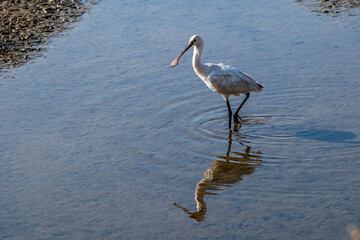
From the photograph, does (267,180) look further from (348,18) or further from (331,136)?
(348,18)

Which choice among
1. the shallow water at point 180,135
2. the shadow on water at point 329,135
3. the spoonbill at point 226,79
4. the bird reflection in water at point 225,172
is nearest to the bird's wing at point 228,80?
the spoonbill at point 226,79

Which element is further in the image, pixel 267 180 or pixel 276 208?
pixel 267 180

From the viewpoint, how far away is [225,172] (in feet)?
25.2

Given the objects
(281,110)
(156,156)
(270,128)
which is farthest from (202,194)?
(281,110)

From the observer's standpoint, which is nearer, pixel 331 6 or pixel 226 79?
pixel 226 79

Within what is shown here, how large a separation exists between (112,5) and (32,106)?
5.58 meters

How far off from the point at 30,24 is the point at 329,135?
7196 mm

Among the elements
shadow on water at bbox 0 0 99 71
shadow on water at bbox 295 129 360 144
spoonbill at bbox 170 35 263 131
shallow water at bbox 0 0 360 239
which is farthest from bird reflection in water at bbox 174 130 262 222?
shadow on water at bbox 0 0 99 71

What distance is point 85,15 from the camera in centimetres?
1379

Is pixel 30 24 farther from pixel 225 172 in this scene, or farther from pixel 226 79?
pixel 225 172

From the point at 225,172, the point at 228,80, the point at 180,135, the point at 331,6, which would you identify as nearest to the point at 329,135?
the point at 228,80

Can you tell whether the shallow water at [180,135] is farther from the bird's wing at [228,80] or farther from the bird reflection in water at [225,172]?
the bird's wing at [228,80]

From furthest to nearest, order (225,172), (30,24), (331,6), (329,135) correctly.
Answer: (331,6), (30,24), (329,135), (225,172)

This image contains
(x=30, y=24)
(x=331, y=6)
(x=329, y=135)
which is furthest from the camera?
(x=331, y=6)
